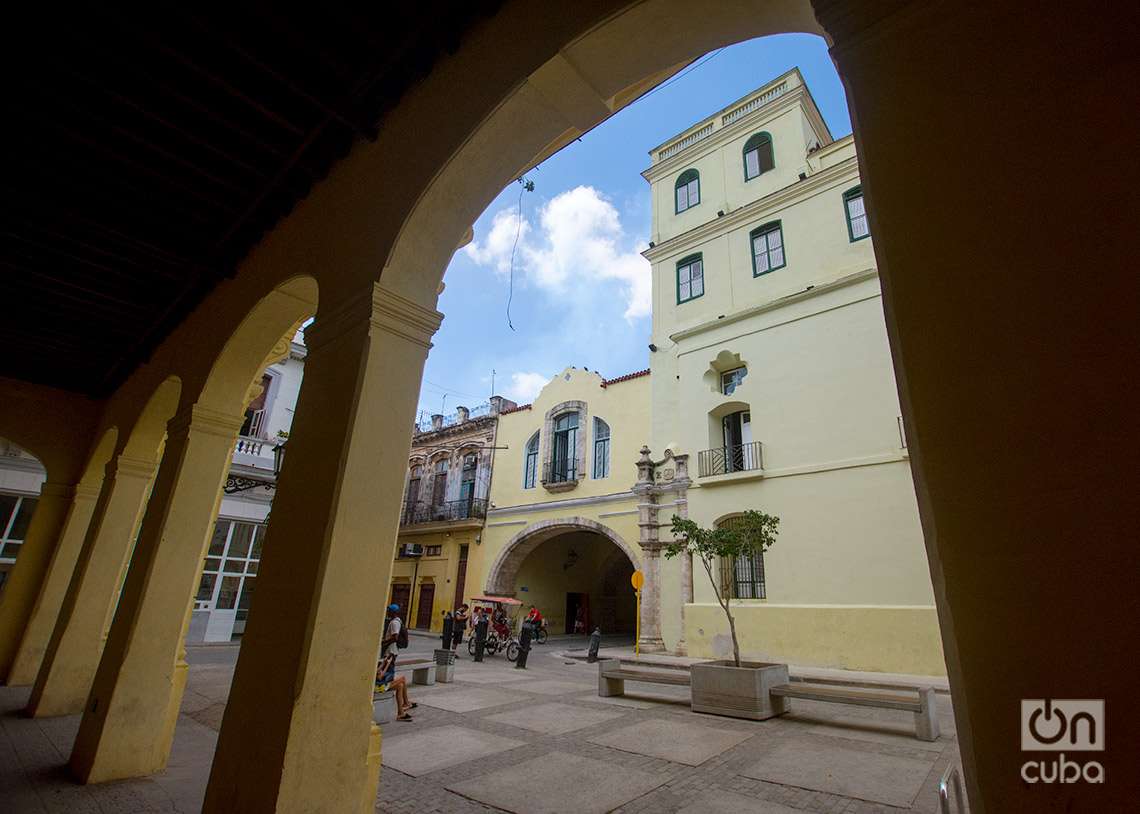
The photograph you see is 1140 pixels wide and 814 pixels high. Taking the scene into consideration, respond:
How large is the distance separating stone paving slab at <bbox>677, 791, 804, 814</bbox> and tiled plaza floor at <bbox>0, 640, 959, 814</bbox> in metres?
0.01

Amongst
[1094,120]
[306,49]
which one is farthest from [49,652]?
[1094,120]

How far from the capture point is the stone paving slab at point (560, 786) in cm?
357

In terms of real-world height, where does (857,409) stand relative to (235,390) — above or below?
above

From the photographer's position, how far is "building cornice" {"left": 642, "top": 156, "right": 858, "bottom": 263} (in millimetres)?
12789

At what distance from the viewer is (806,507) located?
11.2 metres

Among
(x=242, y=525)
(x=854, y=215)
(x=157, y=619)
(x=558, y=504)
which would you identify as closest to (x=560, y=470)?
(x=558, y=504)

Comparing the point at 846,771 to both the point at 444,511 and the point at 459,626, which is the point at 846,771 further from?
the point at 444,511

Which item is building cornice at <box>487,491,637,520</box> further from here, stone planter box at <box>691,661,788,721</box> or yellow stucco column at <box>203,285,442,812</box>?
yellow stucco column at <box>203,285,442,812</box>

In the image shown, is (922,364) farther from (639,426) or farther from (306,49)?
(639,426)

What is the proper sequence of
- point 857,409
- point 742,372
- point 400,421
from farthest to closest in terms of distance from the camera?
1. point 742,372
2. point 857,409
3. point 400,421

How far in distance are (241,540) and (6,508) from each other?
4604 mm

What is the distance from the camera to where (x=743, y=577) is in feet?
39.2

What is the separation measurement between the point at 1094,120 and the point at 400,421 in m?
2.71

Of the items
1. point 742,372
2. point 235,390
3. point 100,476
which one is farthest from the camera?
point 742,372
